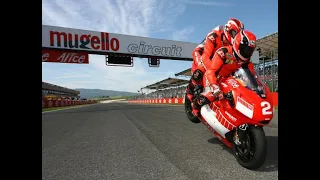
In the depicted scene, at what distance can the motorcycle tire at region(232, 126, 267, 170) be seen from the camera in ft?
8.39

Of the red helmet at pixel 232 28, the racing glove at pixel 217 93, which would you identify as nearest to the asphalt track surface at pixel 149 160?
the racing glove at pixel 217 93

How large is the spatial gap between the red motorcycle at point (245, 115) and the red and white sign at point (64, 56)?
61.4ft

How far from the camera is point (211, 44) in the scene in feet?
14.1

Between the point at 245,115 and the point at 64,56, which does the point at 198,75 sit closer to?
the point at 245,115

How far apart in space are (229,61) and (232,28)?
50 cm

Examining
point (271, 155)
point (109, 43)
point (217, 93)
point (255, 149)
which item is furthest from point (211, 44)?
point (109, 43)

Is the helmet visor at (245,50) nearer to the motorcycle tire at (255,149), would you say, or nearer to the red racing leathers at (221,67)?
the red racing leathers at (221,67)

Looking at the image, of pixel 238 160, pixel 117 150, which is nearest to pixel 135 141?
pixel 117 150

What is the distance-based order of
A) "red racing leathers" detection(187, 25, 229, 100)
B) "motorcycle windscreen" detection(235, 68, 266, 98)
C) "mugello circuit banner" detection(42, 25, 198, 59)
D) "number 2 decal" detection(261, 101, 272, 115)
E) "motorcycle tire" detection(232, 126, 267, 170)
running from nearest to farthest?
"motorcycle tire" detection(232, 126, 267, 170) < "number 2 decal" detection(261, 101, 272, 115) < "motorcycle windscreen" detection(235, 68, 266, 98) < "red racing leathers" detection(187, 25, 229, 100) < "mugello circuit banner" detection(42, 25, 198, 59)

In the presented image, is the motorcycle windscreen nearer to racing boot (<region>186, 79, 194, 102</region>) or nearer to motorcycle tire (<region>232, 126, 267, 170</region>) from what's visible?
motorcycle tire (<region>232, 126, 267, 170</region>)

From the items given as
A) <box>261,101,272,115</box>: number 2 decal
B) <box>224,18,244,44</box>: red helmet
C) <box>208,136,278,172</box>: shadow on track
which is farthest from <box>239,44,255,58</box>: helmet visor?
<box>208,136,278,172</box>: shadow on track
